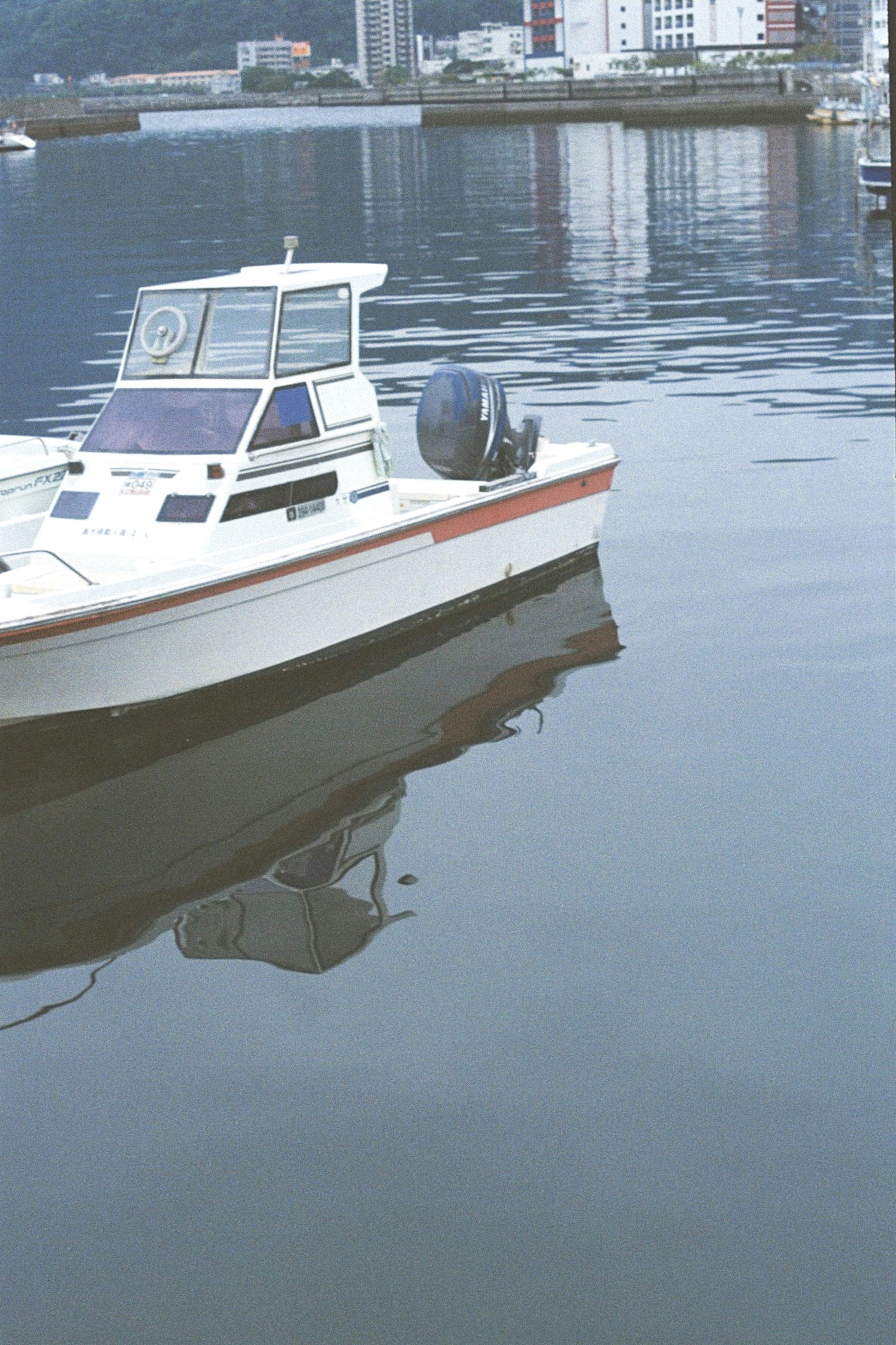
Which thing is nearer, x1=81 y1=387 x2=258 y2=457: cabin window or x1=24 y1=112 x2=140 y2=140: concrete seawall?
x1=81 y1=387 x2=258 y2=457: cabin window

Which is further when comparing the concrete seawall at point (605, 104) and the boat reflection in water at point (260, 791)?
the concrete seawall at point (605, 104)

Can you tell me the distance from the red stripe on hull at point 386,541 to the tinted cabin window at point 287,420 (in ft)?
3.02

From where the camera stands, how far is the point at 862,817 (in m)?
9.11

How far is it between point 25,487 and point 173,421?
1.83 m

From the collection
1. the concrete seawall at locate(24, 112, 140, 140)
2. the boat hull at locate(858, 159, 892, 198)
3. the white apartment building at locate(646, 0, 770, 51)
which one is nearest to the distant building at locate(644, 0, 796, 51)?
the white apartment building at locate(646, 0, 770, 51)

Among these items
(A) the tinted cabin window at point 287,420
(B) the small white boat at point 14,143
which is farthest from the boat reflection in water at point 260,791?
(B) the small white boat at point 14,143

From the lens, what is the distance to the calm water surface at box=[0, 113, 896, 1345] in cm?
578

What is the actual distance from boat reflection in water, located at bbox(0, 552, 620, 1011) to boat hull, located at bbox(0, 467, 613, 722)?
178 millimetres

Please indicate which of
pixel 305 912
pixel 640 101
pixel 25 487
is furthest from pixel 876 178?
pixel 640 101

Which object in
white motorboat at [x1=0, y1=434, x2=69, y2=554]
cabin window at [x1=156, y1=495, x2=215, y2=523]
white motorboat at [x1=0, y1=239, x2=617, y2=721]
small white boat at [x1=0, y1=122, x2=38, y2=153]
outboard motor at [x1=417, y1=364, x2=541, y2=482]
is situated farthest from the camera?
small white boat at [x1=0, y1=122, x2=38, y2=153]

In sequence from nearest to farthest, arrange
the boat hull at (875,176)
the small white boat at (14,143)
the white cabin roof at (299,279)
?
the white cabin roof at (299,279)
the boat hull at (875,176)
the small white boat at (14,143)

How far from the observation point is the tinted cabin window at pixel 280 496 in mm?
11797

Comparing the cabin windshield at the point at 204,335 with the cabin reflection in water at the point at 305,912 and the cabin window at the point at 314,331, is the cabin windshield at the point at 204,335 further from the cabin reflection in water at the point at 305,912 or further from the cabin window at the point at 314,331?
the cabin reflection in water at the point at 305,912

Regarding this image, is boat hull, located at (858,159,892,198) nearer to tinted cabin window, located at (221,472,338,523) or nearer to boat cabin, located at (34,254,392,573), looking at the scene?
boat cabin, located at (34,254,392,573)
